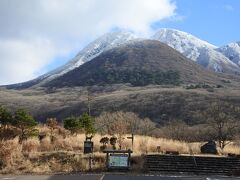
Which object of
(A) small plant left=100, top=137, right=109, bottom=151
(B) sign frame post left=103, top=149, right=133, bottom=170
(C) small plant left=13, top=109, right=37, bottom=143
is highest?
(C) small plant left=13, top=109, right=37, bottom=143

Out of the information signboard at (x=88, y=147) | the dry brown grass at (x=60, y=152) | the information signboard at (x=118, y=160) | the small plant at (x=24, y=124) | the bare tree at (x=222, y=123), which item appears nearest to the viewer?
the information signboard at (x=118, y=160)

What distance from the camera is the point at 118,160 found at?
3641 centimetres

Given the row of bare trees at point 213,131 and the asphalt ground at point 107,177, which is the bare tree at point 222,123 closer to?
the row of bare trees at point 213,131

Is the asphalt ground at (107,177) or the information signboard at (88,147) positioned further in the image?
the information signboard at (88,147)

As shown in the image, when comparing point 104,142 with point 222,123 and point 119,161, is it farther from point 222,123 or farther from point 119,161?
point 222,123

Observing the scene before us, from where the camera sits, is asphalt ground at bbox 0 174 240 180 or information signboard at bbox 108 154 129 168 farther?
information signboard at bbox 108 154 129 168

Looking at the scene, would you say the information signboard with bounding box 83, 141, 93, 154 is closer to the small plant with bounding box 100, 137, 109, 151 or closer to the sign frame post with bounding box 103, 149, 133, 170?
the small plant with bounding box 100, 137, 109, 151

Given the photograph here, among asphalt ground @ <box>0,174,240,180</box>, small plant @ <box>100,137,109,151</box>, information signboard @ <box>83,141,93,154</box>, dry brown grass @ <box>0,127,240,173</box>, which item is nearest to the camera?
asphalt ground @ <box>0,174,240,180</box>

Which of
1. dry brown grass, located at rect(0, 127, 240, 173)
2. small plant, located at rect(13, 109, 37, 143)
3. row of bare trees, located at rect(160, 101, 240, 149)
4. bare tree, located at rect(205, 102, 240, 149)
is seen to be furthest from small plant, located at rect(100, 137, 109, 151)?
row of bare trees, located at rect(160, 101, 240, 149)

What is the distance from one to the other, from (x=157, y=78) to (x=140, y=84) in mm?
9834

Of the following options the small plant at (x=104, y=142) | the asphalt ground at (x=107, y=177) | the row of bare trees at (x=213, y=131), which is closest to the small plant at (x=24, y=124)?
the small plant at (x=104, y=142)

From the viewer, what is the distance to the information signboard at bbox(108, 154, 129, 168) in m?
36.3

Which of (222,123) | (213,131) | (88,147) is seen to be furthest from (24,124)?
(213,131)

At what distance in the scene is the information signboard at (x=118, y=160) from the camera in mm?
36312
